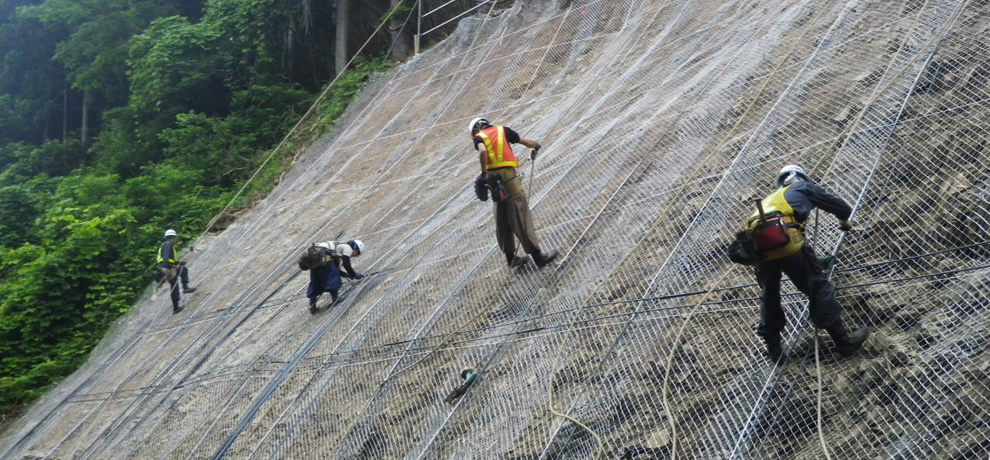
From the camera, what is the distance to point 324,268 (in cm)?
866

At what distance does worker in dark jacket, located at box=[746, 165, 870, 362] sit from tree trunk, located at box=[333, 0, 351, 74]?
15142mm

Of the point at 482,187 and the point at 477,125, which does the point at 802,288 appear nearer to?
the point at 482,187

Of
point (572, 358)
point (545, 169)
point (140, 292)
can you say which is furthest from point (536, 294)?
point (140, 292)

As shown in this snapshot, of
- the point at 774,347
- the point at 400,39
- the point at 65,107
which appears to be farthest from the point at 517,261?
the point at 65,107

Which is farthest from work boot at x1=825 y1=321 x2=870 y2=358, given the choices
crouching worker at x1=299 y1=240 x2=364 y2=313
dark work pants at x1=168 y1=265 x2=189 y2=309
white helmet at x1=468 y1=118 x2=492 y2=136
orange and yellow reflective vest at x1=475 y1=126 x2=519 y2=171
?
dark work pants at x1=168 y1=265 x2=189 y2=309

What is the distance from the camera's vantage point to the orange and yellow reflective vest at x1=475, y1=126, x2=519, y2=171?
6.68 meters

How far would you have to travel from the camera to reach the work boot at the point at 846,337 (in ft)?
13.7

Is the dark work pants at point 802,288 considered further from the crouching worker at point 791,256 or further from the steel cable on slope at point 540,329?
the steel cable on slope at point 540,329

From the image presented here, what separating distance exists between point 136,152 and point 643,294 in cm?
1899

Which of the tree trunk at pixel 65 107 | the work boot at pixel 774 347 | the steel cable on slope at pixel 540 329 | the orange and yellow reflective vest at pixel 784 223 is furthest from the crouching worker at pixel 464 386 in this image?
the tree trunk at pixel 65 107

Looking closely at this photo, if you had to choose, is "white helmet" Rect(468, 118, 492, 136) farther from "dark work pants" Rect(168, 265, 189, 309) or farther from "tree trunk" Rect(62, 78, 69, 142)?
"tree trunk" Rect(62, 78, 69, 142)

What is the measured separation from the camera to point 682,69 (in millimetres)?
9352

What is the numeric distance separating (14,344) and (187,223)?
3.48 meters

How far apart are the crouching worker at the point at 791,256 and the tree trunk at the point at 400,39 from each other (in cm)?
1364
